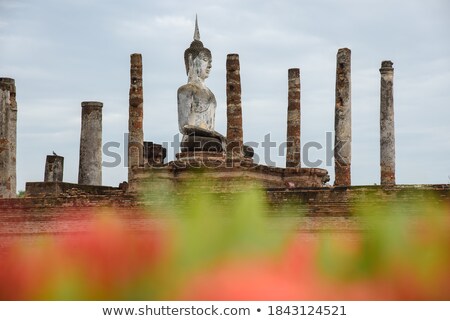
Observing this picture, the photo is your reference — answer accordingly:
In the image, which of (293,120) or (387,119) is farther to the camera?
(293,120)

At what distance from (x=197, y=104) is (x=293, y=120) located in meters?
3.70

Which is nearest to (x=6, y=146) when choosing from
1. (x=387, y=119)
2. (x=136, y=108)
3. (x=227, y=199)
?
(x=136, y=108)

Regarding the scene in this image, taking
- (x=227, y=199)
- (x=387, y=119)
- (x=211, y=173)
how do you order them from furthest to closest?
(x=387, y=119) < (x=211, y=173) < (x=227, y=199)

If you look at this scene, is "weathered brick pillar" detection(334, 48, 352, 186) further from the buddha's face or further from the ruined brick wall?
the ruined brick wall

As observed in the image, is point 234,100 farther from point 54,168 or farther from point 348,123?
point 54,168

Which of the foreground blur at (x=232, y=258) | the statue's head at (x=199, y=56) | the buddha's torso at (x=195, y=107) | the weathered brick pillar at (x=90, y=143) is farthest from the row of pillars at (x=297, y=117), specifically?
the foreground blur at (x=232, y=258)

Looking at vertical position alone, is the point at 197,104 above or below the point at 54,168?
above

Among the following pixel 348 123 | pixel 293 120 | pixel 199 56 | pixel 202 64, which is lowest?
pixel 348 123

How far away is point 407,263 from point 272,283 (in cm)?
159

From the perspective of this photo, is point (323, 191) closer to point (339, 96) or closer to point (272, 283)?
point (272, 283)

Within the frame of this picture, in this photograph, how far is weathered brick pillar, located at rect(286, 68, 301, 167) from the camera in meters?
23.3

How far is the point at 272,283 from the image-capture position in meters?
13.5

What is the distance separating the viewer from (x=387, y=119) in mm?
21922

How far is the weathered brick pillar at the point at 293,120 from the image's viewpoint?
23.3 m
